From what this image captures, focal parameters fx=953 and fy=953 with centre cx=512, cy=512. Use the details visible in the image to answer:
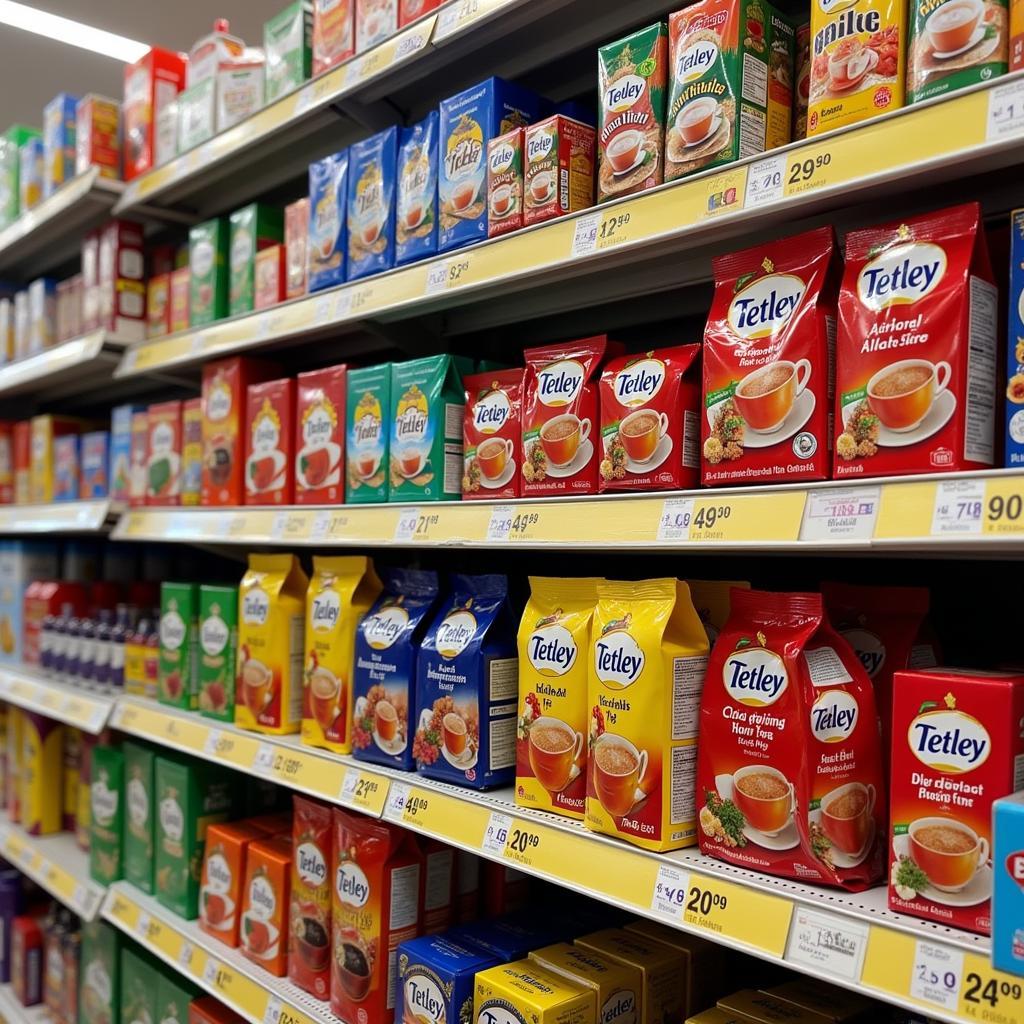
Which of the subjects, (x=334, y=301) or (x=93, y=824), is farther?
(x=93, y=824)

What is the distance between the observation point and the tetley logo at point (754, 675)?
104cm

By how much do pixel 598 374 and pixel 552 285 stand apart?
33cm

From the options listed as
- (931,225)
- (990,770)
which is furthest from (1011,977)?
(931,225)

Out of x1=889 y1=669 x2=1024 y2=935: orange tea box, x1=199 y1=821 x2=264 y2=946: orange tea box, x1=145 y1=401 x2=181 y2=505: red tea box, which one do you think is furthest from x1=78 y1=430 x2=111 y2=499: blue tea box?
x1=889 y1=669 x2=1024 y2=935: orange tea box

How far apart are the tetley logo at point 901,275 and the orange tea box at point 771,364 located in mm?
64

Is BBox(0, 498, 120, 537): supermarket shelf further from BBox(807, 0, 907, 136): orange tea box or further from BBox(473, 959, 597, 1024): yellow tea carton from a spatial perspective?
BBox(807, 0, 907, 136): orange tea box

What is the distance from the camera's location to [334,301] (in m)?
1.73

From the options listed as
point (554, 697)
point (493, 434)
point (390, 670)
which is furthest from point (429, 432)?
point (554, 697)

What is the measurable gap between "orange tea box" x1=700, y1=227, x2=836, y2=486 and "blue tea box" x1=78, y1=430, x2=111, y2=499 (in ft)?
6.73

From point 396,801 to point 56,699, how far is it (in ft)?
4.94

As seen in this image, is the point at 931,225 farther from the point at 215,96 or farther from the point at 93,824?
the point at 93,824

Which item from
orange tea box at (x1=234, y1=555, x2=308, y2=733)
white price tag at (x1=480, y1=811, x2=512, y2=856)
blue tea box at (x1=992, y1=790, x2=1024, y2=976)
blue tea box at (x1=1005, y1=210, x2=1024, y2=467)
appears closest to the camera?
blue tea box at (x1=992, y1=790, x2=1024, y2=976)

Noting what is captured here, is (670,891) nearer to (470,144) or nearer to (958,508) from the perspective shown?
(958,508)

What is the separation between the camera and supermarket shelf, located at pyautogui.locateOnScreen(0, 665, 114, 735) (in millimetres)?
2365
